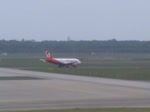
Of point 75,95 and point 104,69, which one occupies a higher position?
point 104,69

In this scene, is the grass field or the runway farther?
the grass field

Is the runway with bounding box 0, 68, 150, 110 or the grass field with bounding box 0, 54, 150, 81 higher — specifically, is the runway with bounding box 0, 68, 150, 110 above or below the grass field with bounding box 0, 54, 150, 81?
below

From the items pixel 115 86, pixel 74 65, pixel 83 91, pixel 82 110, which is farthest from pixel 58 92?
pixel 74 65

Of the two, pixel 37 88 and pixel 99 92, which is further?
pixel 37 88

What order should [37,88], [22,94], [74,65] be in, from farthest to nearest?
1. [74,65]
2. [37,88]
3. [22,94]

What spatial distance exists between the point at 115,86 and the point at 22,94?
1098 cm

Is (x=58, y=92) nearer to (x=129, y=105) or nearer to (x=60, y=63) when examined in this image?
(x=129, y=105)

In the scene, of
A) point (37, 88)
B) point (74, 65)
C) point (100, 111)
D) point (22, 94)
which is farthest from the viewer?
point (74, 65)

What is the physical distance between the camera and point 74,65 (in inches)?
3962

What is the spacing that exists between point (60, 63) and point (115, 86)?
50879 mm

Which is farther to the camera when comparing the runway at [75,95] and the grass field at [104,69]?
the grass field at [104,69]

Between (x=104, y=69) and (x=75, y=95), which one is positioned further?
(x=104, y=69)

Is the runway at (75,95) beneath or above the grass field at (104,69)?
beneath

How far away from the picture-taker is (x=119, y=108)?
32844 mm
